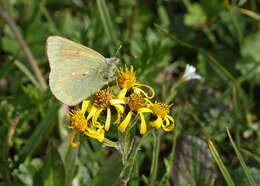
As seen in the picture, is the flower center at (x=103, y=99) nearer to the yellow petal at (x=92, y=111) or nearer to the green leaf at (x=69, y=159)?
the yellow petal at (x=92, y=111)

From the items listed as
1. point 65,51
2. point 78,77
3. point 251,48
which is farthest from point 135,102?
point 251,48

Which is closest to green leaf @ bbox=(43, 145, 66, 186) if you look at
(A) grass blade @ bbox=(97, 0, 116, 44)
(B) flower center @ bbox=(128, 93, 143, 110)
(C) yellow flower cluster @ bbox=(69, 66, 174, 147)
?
(C) yellow flower cluster @ bbox=(69, 66, 174, 147)

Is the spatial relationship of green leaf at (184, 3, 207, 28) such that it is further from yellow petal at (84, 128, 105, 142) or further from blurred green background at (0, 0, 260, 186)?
yellow petal at (84, 128, 105, 142)

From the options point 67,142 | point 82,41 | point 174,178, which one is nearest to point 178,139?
point 174,178

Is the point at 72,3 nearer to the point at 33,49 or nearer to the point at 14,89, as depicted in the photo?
the point at 33,49

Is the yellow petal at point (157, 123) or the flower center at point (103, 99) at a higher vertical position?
the flower center at point (103, 99)

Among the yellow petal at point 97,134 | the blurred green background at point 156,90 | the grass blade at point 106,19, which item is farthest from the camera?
the grass blade at point 106,19

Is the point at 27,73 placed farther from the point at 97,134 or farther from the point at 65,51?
the point at 97,134

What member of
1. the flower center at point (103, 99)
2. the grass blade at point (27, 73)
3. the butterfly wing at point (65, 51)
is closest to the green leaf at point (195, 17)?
the grass blade at point (27, 73)
